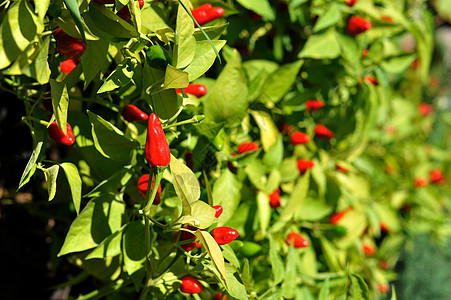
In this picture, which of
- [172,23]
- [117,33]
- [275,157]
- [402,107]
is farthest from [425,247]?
[117,33]

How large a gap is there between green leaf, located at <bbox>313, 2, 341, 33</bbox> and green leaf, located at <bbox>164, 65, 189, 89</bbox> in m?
0.53

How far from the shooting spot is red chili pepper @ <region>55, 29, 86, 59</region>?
663 mm

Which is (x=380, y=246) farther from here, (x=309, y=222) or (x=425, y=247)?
(x=309, y=222)

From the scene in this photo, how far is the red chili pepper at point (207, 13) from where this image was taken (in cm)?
82

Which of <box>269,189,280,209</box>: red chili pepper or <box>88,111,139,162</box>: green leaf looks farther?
<box>269,189,280,209</box>: red chili pepper

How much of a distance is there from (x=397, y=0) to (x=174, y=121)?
1120 millimetres

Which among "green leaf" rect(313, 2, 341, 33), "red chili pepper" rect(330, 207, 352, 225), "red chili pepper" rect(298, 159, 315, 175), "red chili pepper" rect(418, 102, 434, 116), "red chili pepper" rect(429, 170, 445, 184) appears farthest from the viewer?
"red chili pepper" rect(418, 102, 434, 116)

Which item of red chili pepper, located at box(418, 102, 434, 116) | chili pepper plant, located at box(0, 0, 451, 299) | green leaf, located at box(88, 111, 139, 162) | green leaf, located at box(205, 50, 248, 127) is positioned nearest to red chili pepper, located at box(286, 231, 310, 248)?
chili pepper plant, located at box(0, 0, 451, 299)

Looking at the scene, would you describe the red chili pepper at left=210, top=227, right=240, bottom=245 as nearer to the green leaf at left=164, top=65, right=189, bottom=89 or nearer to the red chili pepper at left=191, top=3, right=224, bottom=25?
the green leaf at left=164, top=65, right=189, bottom=89

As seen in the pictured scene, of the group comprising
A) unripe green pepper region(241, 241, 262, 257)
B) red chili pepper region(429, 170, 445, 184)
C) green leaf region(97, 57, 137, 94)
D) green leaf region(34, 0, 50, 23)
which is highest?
green leaf region(34, 0, 50, 23)

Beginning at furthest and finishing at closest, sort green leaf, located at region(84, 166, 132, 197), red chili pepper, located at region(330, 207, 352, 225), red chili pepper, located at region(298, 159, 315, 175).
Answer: red chili pepper, located at region(330, 207, 352, 225), red chili pepper, located at region(298, 159, 315, 175), green leaf, located at region(84, 166, 132, 197)

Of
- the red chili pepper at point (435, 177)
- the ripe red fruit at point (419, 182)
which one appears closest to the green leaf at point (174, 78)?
the ripe red fruit at point (419, 182)

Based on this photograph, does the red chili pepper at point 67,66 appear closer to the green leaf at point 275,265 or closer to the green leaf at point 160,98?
the green leaf at point 160,98

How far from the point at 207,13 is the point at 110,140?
0.97ft
